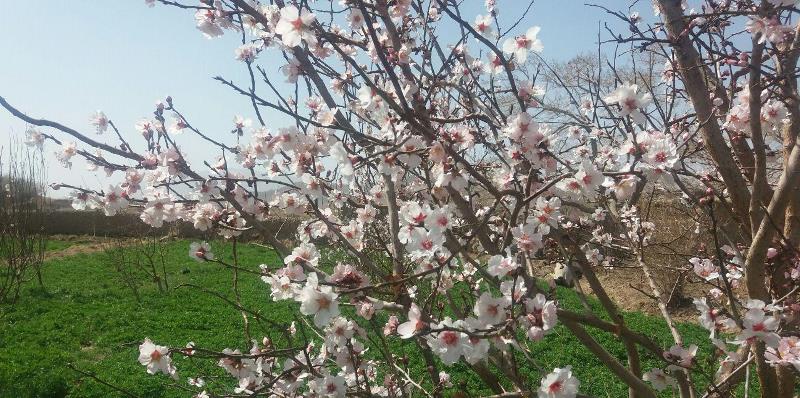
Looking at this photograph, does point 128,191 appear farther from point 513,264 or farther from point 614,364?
point 614,364

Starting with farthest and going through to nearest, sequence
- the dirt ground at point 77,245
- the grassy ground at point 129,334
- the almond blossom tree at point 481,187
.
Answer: the dirt ground at point 77,245 < the grassy ground at point 129,334 < the almond blossom tree at point 481,187

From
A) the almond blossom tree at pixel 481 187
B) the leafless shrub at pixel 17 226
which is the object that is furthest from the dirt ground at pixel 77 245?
the almond blossom tree at pixel 481 187

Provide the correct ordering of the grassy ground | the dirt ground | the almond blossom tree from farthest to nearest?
the dirt ground < the grassy ground < the almond blossom tree

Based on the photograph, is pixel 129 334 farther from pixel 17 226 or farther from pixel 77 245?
pixel 77 245

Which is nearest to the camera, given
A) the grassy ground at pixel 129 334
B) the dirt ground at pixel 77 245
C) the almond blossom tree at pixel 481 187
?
the almond blossom tree at pixel 481 187

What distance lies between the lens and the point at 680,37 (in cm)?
195

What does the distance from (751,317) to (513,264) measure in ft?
2.33

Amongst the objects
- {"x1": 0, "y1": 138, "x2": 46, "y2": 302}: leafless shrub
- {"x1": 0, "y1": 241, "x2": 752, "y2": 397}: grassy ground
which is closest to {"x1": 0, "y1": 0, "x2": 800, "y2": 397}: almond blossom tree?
{"x1": 0, "y1": 241, "x2": 752, "y2": 397}: grassy ground

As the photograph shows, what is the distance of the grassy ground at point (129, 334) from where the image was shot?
17.7 feet

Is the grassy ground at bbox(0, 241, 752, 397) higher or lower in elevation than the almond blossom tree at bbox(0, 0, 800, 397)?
lower

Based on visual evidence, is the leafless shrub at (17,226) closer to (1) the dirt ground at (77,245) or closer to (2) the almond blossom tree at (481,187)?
(1) the dirt ground at (77,245)

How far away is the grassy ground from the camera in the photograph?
5.39m

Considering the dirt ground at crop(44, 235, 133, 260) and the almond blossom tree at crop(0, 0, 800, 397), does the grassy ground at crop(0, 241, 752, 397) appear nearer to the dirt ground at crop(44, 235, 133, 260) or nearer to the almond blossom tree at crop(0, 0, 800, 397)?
the almond blossom tree at crop(0, 0, 800, 397)

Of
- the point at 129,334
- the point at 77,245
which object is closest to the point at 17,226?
the point at 129,334
